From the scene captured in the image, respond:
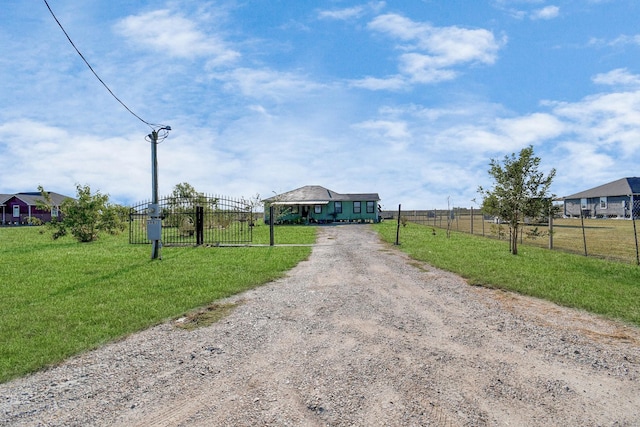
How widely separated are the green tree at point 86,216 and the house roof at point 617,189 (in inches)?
1897

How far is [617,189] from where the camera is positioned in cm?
4506

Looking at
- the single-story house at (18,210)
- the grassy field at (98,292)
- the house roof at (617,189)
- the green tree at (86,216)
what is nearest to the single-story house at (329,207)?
the green tree at (86,216)

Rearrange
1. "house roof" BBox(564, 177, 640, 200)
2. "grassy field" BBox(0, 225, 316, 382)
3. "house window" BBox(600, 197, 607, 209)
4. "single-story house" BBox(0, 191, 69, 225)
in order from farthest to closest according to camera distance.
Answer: "single-story house" BBox(0, 191, 69, 225) → "house window" BBox(600, 197, 607, 209) → "house roof" BBox(564, 177, 640, 200) → "grassy field" BBox(0, 225, 316, 382)

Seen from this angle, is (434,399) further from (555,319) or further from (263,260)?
(263,260)

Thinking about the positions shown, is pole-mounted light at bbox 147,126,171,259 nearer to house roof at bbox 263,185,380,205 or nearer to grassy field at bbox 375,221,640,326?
grassy field at bbox 375,221,640,326

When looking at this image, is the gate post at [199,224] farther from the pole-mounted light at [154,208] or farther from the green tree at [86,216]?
the green tree at [86,216]

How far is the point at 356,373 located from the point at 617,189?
5406cm

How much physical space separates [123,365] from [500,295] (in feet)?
23.0

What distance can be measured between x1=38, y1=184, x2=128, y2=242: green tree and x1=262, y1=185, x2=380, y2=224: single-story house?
2024 cm

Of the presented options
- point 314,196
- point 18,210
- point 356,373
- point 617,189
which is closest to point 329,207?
point 314,196

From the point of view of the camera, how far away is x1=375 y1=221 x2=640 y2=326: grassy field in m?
7.20

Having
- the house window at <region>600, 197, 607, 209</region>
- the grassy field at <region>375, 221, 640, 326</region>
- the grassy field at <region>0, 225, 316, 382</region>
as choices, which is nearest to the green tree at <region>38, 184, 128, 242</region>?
the grassy field at <region>0, 225, 316, 382</region>

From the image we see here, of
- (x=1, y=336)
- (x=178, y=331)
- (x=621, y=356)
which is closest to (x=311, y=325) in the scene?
(x=178, y=331)

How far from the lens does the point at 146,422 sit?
3301 millimetres
